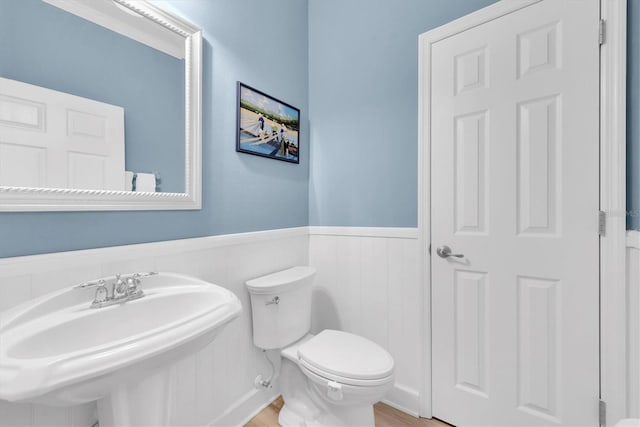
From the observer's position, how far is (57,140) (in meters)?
0.89

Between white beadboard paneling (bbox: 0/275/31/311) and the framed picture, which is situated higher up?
the framed picture

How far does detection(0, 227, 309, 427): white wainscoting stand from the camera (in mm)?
824

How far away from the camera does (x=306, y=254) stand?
195 cm

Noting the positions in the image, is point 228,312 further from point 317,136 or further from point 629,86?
point 629,86

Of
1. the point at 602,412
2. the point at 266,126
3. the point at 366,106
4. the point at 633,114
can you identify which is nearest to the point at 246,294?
the point at 266,126

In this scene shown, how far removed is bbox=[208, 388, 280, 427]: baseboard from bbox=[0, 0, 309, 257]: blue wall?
89 cm

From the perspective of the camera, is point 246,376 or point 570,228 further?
point 246,376

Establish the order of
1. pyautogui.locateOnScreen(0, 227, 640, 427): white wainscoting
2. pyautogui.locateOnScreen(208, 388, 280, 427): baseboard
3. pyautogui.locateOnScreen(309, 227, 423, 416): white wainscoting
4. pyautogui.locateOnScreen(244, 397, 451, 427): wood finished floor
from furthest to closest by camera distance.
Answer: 1. pyautogui.locateOnScreen(309, 227, 423, 416): white wainscoting
2. pyautogui.locateOnScreen(244, 397, 451, 427): wood finished floor
3. pyautogui.locateOnScreen(208, 388, 280, 427): baseboard
4. pyautogui.locateOnScreen(0, 227, 640, 427): white wainscoting

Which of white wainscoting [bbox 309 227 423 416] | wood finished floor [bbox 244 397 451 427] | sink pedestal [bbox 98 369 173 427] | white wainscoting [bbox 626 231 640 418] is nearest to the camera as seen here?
sink pedestal [bbox 98 369 173 427]

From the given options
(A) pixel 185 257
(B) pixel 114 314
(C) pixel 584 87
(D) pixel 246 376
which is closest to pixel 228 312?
(B) pixel 114 314

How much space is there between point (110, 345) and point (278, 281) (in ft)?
2.88

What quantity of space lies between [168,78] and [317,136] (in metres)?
0.99

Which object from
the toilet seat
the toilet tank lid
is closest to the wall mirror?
the toilet tank lid

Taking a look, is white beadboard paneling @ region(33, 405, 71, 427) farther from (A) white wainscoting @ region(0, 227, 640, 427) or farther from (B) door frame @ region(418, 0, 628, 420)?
(B) door frame @ region(418, 0, 628, 420)
